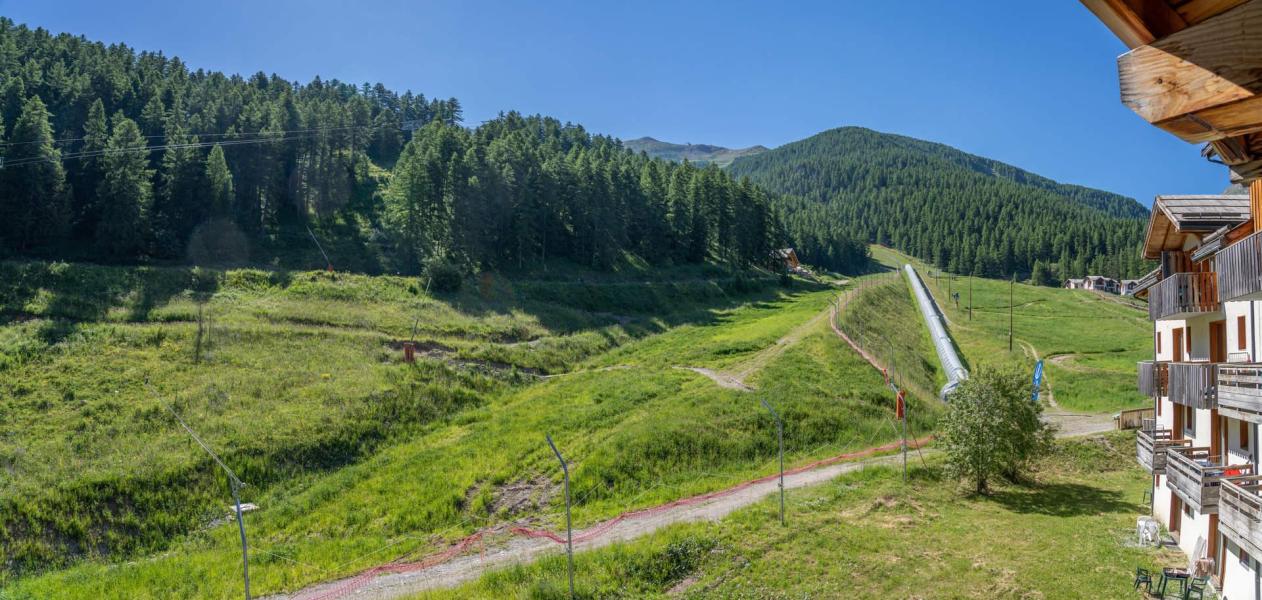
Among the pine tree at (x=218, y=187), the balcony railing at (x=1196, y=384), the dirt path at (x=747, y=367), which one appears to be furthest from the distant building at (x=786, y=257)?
the balcony railing at (x=1196, y=384)

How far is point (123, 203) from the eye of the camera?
6344 cm

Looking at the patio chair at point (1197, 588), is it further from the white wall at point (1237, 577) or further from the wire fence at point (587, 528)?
the wire fence at point (587, 528)

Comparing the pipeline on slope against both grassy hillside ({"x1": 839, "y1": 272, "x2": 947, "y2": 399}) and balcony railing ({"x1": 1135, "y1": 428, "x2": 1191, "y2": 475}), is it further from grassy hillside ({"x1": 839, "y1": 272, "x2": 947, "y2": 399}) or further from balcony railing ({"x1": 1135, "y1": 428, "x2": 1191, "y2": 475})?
balcony railing ({"x1": 1135, "y1": 428, "x2": 1191, "y2": 475})

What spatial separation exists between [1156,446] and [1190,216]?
7.91 metres

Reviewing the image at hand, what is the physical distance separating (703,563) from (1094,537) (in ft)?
45.9

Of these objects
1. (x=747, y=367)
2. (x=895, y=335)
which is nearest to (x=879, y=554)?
(x=747, y=367)

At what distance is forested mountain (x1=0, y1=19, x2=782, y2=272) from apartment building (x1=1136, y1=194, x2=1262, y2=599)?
5844cm

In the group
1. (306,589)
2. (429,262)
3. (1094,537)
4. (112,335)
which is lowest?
(306,589)

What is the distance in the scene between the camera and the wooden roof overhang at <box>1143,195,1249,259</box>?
20844 millimetres

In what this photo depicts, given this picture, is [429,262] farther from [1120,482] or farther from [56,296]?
[1120,482]

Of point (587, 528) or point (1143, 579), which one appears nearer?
point (1143, 579)

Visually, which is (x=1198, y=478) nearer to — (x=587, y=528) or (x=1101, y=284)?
(x=587, y=528)

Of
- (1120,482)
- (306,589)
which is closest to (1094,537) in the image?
(1120,482)

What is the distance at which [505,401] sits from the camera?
147ft
